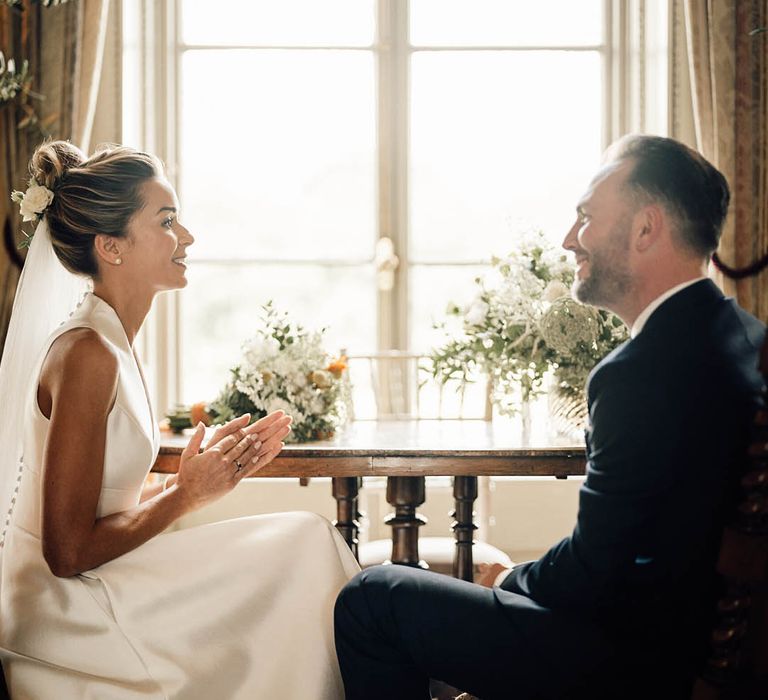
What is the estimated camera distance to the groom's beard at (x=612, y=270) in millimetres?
1675

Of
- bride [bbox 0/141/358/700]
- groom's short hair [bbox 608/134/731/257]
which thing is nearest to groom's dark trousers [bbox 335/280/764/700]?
groom's short hair [bbox 608/134/731/257]

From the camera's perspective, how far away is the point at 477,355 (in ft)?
8.41

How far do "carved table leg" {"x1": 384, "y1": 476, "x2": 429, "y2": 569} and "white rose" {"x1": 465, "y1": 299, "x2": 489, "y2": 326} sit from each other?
0.46 metres

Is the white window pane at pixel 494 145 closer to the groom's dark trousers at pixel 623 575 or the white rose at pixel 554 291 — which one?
the white rose at pixel 554 291

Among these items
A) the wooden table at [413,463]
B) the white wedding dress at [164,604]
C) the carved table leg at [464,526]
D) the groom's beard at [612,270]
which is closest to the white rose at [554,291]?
the wooden table at [413,463]

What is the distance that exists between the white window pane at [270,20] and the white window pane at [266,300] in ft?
3.65

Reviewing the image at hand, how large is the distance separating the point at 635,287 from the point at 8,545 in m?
1.38

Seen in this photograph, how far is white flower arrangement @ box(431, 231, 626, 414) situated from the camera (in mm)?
2416

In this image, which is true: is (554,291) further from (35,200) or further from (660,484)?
(35,200)

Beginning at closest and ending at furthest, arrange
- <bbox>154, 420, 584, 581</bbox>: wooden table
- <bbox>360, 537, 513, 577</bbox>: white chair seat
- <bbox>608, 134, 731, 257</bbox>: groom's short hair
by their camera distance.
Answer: <bbox>608, 134, 731, 257</bbox>: groom's short hair, <bbox>154, 420, 584, 581</bbox>: wooden table, <bbox>360, 537, 513, 577</bbox>: white chair seat

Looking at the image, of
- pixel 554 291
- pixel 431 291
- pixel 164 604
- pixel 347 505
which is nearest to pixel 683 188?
pixel 554 291

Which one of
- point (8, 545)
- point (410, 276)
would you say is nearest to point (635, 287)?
point (8, 545)

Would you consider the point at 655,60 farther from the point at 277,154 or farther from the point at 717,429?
the point at 717,429

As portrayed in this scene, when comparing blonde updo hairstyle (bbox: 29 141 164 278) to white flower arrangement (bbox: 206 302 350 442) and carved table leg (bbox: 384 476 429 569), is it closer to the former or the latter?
white flower arrangement (bbox: 206 302 350 442)
